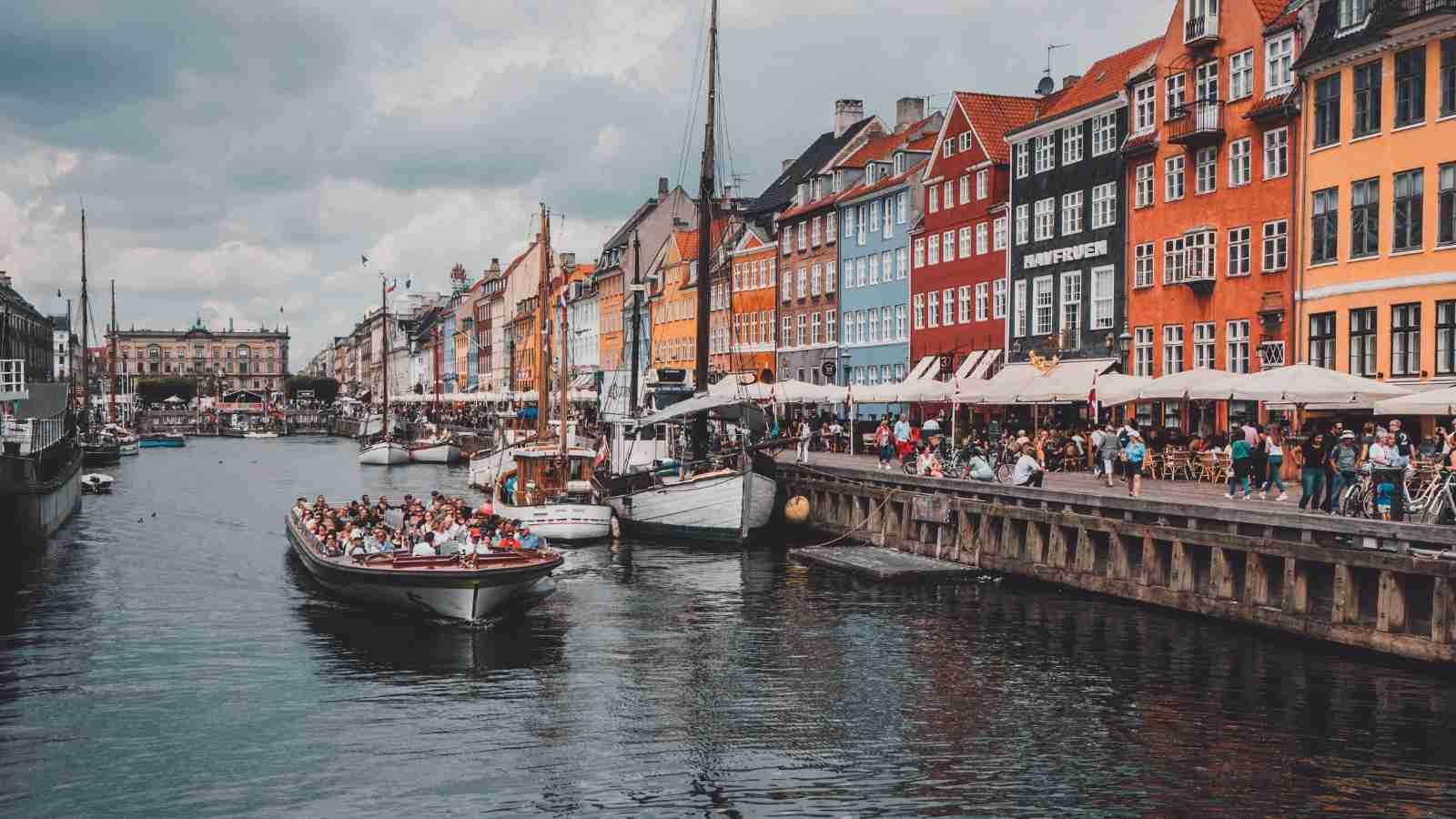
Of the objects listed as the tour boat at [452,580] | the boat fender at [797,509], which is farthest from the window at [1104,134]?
the tour boat at [452,580]

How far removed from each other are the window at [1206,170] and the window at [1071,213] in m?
7.63

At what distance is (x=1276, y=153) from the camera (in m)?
47.0

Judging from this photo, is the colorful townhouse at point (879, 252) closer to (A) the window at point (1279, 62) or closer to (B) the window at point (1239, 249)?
(B) the window at point (1239, 249)

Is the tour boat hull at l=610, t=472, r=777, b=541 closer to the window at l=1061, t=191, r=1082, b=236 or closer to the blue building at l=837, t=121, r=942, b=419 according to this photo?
the window at l=1061, t=191, r=1082, b=236

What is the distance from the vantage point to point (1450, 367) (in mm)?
39125

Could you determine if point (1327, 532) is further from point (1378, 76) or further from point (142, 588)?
point (142, 588)

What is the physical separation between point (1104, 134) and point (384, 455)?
201ft

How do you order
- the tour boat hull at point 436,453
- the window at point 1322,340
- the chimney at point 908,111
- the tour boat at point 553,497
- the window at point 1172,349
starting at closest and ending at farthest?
1. the window at point 1322,340
2. the tour boat at point 553,497
3. the window at point 1172,349
4. the chimney at point 908,111
5. the tour boat hull at point 436,453

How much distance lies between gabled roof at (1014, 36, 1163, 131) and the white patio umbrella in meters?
25.4

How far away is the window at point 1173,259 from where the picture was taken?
5169cm

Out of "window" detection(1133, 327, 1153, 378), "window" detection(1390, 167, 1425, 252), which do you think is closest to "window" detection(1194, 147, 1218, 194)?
"window" detection(1133, 327, 1153, 378)

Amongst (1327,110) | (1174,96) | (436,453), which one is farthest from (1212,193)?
(436,453)

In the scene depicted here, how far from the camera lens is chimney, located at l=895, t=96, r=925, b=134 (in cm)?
8688

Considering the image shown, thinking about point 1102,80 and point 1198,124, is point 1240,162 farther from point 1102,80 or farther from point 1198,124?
point 1102,80
